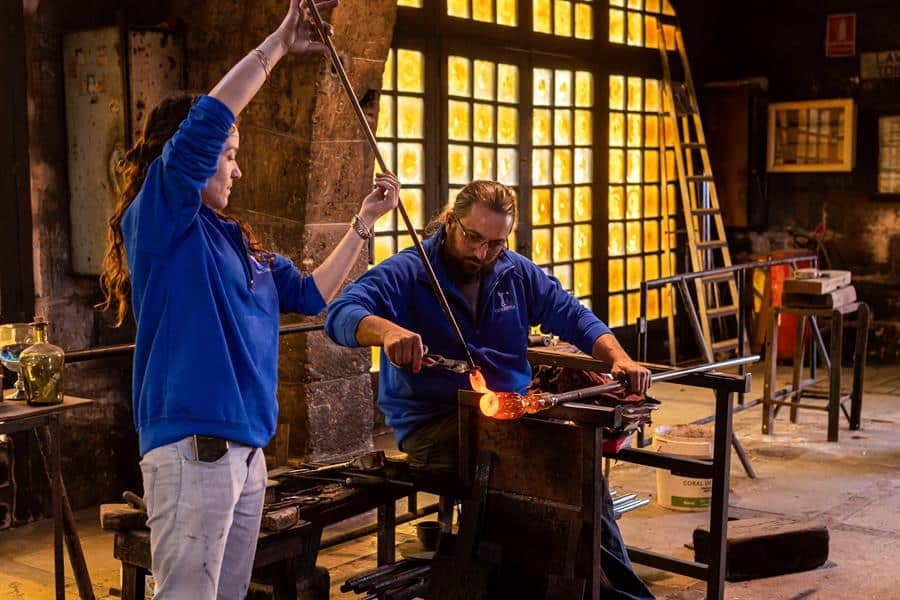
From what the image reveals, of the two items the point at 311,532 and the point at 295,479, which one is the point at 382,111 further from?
the point at 311,532

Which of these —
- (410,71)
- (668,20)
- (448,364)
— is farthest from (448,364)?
(668,20)

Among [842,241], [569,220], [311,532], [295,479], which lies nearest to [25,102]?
[295,479]

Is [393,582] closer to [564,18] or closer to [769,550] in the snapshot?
[769,550]

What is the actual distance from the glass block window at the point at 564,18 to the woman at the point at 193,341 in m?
6.91

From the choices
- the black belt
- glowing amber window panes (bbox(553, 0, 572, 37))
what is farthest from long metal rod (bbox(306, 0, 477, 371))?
glowing amber window panes (bbox(553, 0, 572, 37))

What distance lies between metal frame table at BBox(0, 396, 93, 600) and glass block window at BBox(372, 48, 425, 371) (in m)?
3.77

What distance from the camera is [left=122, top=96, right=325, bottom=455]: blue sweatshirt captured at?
254 cm

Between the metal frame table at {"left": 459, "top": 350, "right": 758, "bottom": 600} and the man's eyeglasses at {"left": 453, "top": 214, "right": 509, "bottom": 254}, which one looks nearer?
the metal frame table at {"left": 459, "top": 350, "right": 758, "bottom": 600}

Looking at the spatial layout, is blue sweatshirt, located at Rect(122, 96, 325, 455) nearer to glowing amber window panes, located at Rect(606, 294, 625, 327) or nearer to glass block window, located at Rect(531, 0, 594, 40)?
glass block window, located at Rect(531, 0, 594, 40)

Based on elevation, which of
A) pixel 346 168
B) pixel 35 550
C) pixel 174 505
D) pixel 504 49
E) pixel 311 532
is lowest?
pixel 35 550

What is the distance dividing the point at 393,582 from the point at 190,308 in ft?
5.41

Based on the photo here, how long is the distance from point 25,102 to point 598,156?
19.1ft

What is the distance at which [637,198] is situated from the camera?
35.4 ft

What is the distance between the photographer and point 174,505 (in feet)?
8.58
